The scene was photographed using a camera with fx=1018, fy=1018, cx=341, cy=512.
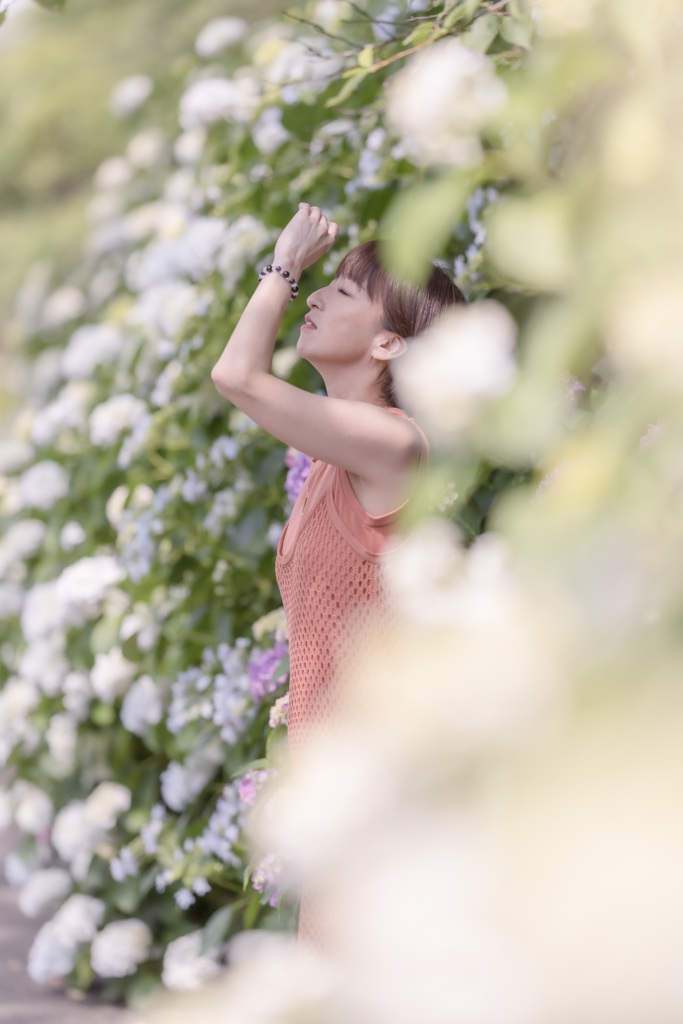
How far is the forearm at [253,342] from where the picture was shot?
1324 mm

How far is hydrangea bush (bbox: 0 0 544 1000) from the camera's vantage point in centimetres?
195

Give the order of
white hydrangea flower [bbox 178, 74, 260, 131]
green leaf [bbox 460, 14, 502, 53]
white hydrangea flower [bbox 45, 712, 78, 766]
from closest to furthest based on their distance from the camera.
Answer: green leaf [bbox 460, 14, 502, 53]
white hydrangea flower [bbox 178, 74, 260, 131]
white hydrangea flower [bbox 45, 712, 78, 766]

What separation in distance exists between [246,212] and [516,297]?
2.68 ft

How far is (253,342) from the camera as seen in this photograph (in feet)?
4.43

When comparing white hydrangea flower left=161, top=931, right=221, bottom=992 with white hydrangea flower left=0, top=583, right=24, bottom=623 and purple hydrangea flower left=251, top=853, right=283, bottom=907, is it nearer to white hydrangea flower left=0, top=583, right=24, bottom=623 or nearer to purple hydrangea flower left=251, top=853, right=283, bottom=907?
purple hydrangea flower left=251, top=853, right=283, bottom=907

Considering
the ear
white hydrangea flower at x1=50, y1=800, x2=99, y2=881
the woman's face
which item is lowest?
white hydrangea flower at x1=50, y1=800, x2=99, y2=881

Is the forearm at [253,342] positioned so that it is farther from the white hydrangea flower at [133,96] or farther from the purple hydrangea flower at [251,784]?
the white hydrangea flower at [133,96]

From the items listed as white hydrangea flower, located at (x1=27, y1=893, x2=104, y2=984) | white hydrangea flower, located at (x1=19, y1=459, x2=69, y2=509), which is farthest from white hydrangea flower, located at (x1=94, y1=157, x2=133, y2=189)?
white hydrangea flower, located at (x1=27, y1=893, x2=104, y2=984)

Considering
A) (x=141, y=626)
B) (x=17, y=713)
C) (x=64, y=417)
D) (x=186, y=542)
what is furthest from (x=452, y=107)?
(x=64, y=417)

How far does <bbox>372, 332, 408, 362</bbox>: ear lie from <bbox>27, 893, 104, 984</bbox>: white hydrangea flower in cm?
198

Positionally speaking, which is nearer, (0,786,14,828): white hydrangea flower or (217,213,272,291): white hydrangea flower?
(217,213,272,291): white hydrangea flower

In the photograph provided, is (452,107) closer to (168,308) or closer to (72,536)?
(168,308)

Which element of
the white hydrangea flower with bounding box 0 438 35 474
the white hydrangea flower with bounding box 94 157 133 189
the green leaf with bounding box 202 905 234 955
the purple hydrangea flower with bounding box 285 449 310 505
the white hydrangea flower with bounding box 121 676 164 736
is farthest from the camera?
the white hydrangea flower with bounding box 94 157 133 189

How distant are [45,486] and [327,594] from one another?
1.92 metres
